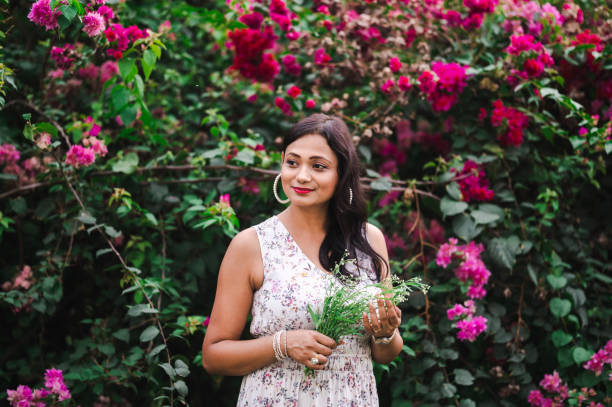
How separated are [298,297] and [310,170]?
41 cm

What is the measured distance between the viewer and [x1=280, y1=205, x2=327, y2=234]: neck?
1.85 meters

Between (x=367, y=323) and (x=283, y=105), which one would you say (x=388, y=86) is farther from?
(x=367, y=323)

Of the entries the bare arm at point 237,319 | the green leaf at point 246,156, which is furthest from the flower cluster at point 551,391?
the green leaf at point 246,156

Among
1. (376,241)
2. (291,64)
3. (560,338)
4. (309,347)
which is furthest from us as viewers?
(291,64)

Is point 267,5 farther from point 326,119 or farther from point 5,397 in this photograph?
point 5,397

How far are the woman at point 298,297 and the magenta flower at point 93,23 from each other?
92 cm

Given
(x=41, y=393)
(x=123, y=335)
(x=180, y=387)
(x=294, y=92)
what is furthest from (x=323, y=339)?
(x=294, y=92)

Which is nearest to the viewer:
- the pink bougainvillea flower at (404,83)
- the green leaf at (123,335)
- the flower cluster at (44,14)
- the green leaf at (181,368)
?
the flower cluster at (44,14)

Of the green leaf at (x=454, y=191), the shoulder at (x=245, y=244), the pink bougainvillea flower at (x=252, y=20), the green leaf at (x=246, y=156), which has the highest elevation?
the pink bougainvillea flower at (x=252, y=20)

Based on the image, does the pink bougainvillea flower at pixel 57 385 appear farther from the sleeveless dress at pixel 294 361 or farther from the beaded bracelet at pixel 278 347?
the beaded bracelet at pixel 278 347

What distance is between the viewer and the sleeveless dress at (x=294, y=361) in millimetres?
1671

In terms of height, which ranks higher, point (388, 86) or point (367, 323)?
point (388, 86)

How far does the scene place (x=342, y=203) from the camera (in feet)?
6.04

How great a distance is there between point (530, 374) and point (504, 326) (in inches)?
11.2
